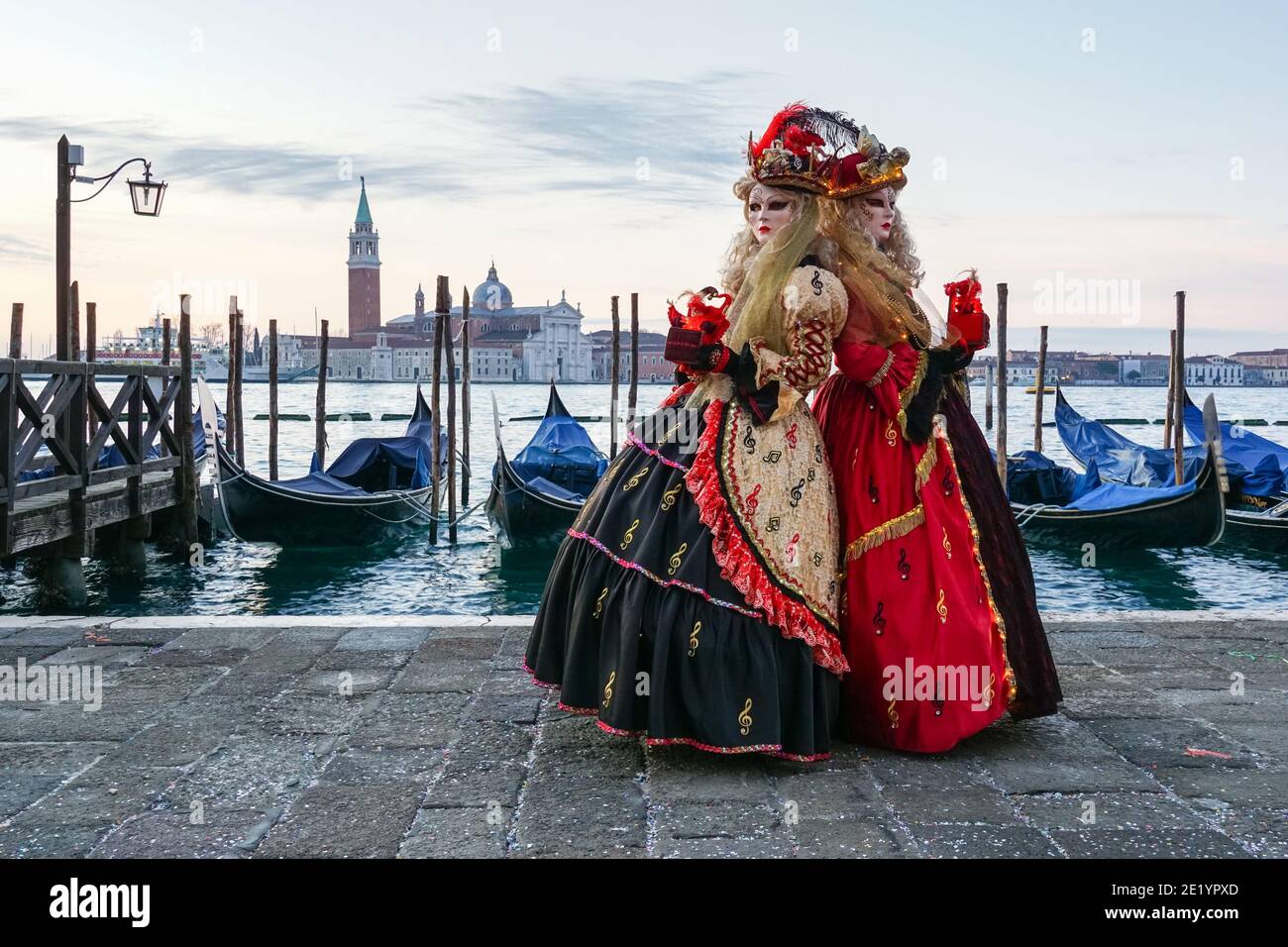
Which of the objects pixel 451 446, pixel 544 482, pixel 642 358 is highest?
pixel 642 358

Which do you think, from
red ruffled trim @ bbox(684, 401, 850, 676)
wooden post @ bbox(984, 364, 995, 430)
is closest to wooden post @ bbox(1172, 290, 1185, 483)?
wooden post @ bbox(984, 364, 995, 430)

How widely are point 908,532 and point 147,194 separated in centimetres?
663

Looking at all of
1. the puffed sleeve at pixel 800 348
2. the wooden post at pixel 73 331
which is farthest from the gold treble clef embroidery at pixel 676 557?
the wooden post at pixel 73 331

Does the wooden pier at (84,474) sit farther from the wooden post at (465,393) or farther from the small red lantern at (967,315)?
the small red lantern at (967,315)

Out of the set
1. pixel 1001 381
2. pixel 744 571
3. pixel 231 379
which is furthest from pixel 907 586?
pixel 231 379

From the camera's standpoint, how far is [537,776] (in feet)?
7.19

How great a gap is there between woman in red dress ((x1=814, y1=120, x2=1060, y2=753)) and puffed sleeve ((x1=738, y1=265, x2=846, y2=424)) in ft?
0.43

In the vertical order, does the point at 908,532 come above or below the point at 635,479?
below

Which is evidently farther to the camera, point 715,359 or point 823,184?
point 823,184

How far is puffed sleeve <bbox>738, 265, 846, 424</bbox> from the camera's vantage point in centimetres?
224

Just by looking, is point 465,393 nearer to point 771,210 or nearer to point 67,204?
point 67,204

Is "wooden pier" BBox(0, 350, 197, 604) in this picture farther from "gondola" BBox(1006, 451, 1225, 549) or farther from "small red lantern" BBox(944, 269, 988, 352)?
"gondola" BBox(1006, 451, 1225, 549)

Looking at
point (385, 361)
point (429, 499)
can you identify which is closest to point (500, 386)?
point (385, 361)
